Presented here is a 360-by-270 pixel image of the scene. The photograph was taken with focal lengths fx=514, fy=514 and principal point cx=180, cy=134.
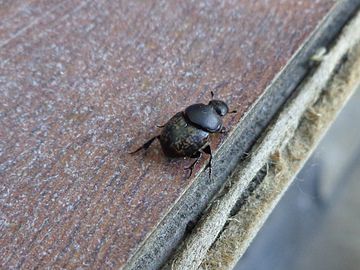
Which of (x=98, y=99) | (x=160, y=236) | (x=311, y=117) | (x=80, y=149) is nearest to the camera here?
(x=160, y=236)

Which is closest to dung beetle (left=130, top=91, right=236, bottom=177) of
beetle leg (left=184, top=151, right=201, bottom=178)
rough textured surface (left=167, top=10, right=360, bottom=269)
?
beetle leg (left=184, top=151, right=201, bottom=178)

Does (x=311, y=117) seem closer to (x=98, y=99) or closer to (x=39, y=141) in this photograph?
(x=98, y=99)

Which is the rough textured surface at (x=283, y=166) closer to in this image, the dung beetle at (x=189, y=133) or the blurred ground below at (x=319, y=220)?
the blurred ground below at (x=319, y=220)

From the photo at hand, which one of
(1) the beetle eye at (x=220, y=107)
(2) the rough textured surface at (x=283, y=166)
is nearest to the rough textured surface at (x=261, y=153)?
(2) the rough textured surface at (x=283, y=166)

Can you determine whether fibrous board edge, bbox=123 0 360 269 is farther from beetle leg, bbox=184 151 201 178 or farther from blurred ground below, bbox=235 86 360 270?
blurred ground below, bbox=235 86 360 270

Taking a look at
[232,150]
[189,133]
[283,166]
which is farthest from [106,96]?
[283,166]

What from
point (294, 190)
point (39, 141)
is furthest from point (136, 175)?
point (294, 190)

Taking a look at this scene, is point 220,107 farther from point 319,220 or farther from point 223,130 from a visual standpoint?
point 319,220
